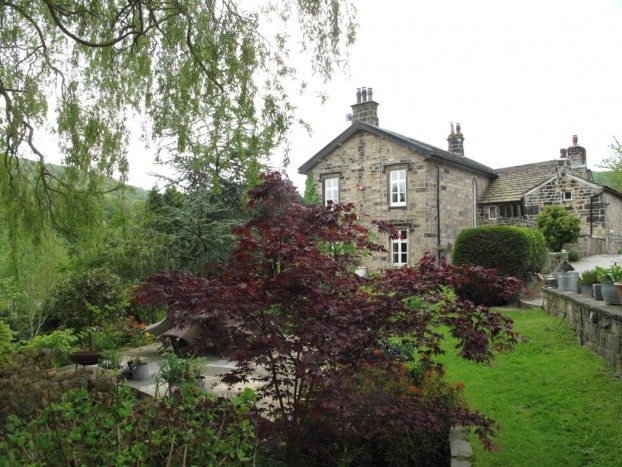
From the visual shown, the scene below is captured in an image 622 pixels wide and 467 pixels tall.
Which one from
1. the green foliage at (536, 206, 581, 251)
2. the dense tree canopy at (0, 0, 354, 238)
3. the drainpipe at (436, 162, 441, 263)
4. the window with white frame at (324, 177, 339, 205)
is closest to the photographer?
the dense tree canopy at (0, 0, 354, 238)

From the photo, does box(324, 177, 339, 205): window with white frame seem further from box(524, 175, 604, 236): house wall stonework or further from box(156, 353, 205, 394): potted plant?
box(156, 353, 205, 394): potted plant

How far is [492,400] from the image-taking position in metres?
5.28

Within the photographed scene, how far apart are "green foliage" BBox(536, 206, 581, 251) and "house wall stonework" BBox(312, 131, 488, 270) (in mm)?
2926

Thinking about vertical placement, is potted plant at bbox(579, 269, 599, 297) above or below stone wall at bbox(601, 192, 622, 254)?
below

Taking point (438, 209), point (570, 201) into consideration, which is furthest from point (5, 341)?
point (570, 201)

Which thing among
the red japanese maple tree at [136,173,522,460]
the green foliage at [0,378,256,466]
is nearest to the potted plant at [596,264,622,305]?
the red japanese maple tree at [136,173,522,460]

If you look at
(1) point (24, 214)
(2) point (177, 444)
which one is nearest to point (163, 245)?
(1) point (24, 214)

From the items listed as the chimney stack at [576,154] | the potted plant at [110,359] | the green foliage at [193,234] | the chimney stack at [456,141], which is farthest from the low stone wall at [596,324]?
the chimney stack at [576,154]

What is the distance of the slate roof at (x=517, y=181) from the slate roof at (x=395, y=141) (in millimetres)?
757

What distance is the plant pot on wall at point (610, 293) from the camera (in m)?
5.76

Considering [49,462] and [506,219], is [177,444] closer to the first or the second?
[49,462]

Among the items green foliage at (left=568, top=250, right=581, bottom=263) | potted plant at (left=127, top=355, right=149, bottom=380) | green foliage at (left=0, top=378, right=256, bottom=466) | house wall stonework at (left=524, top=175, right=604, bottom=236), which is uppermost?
house wall stonework at (left=524, top=175, right=604, bottom=236)

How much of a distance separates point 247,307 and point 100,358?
197 inches

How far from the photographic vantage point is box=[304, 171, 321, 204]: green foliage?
19844 millimetres
